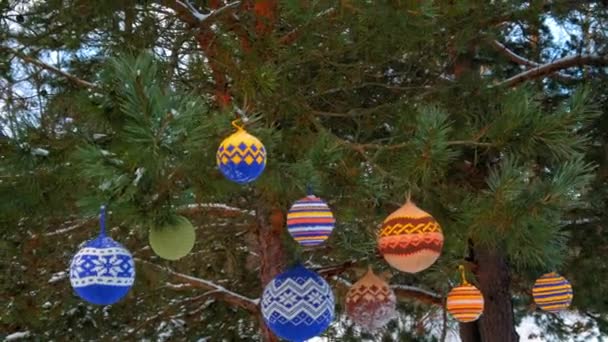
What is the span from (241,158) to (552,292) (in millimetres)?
2158

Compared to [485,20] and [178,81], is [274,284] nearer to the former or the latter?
[178,81]

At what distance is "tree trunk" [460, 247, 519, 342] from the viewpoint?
504 centimetres

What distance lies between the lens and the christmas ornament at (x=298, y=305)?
2.60 metres

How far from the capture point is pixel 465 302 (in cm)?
333

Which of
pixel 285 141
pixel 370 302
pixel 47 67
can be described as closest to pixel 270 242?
pixel 370 302

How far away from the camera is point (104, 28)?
3.16 m

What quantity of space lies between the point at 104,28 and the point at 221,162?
60.8 inches

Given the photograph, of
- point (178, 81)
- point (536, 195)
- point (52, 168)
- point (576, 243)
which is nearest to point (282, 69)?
point (178, 81)

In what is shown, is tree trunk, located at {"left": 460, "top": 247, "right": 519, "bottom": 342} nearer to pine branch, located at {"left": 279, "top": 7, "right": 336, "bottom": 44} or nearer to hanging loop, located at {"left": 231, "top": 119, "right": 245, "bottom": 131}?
pine branch, located at {"left": 279, "top": 7, "right": 336, "bottom": 44}

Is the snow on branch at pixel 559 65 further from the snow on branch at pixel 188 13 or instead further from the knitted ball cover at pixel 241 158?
the knitted ball cover at pixel 241 158

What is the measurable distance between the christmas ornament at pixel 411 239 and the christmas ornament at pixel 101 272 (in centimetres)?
96

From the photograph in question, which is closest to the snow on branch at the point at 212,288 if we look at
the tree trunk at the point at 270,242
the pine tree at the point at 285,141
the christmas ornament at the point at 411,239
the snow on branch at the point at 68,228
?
the pine tree at the point at 285,141

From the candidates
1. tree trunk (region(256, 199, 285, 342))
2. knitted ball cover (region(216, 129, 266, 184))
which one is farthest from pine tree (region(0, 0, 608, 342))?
knitted ball cover (region(216, 129, 266, 184))

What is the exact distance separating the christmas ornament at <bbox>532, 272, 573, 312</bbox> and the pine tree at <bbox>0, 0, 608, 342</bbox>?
0.14 meters
